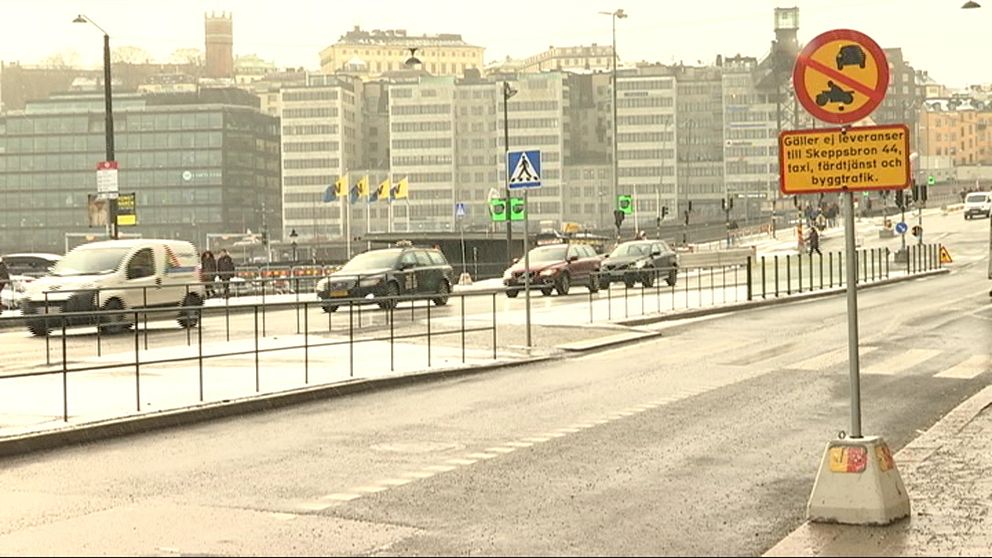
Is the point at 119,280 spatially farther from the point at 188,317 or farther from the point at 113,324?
the point at 113,324

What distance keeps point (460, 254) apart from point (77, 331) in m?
55.1

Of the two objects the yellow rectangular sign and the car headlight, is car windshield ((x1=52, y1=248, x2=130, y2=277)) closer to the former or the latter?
the car headlight

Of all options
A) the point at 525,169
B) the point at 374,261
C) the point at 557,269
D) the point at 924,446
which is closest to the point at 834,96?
the point at 924,446

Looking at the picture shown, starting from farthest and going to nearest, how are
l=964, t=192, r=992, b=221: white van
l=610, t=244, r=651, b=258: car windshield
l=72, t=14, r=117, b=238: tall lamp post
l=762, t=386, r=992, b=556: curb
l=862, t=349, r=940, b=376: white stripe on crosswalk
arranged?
l=964, t=192, r=992, b=221: white van < l=610, t=244, r=651, b=258: car windshield < l=72, t=14, r=117, b=238: tall lamp post < l=862, t=349, r=940, b=376: white stripe on crosswalk < l=762, t=386, r=992, b=556: curb

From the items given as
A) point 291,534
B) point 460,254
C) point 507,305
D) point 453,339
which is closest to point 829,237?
point 460,254

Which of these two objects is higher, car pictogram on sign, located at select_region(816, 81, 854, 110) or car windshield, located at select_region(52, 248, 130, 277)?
car pictogram on sign, located at select_region(816, 81, 854, 110)

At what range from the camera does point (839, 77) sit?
938 cm

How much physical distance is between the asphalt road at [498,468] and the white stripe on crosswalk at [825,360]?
3.3 inches

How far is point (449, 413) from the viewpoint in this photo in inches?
614

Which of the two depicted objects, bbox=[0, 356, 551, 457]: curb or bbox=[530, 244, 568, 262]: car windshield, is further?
bbox=[530, 244, 568, 262]: car windshield

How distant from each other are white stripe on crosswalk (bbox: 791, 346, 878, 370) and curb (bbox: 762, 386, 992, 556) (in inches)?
135

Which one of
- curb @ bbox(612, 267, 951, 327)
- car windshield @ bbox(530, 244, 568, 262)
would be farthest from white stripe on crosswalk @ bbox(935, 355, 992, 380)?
car windshield @ bbox(530, 244, 568, 262)

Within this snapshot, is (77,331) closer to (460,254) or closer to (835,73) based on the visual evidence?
(835,73)

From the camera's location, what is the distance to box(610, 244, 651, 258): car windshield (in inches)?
1934
